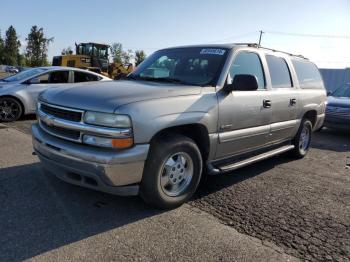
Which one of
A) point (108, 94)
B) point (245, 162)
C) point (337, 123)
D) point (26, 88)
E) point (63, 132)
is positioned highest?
point (108, 94)

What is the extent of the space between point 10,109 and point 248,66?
7003 mm

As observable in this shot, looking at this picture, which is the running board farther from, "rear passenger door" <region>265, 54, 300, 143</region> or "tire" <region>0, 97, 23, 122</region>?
"tire" <region>0, 97, 23, 122</region>

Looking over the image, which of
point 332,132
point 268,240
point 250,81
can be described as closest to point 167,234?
point 268,240

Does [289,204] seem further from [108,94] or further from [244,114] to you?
[108,94]

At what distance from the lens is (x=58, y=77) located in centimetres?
1049

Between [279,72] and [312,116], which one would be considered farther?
[312,116]

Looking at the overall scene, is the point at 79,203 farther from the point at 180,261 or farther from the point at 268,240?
the point at 268,240

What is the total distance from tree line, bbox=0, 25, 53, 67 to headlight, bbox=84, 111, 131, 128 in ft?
305

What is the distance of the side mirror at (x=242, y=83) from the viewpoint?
4.46 meters

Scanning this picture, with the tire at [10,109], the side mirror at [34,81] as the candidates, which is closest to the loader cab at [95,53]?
the side mirror at [34,81]

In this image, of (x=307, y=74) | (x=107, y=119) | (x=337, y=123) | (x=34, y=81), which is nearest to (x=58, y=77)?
(x=34, y=81)

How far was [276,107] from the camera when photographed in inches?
220

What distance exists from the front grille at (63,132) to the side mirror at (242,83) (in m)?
1.91

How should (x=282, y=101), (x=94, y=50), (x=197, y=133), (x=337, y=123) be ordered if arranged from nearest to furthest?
(x=197, y=133), (x=282, y=101), (x=337, y=123), (x=94, y=50)
